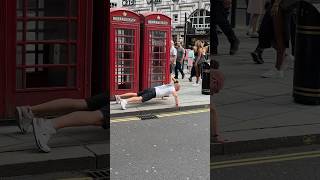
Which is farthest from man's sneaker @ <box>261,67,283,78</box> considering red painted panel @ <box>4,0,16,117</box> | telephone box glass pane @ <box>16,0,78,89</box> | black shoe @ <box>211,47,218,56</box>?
red painted panel @ <box>4,0,16,117</box>

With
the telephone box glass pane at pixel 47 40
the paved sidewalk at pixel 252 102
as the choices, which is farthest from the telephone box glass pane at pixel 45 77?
the paved sidewalk at pixel 252 102

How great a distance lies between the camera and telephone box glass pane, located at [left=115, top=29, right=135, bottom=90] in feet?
3.20

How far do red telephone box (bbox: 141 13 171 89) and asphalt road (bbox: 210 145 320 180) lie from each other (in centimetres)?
90

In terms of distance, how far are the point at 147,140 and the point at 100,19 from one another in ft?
0.95

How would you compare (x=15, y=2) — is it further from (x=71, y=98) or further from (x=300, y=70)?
(x=300, y=70)

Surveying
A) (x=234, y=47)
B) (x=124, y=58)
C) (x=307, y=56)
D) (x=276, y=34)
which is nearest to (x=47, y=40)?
(x=124, y=58)

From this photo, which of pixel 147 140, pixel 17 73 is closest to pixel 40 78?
pixel 17 73

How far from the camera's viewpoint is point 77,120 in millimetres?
1177

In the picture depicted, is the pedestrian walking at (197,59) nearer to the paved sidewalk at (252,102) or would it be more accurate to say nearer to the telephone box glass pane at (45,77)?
the paved sidewalk at (252,102)

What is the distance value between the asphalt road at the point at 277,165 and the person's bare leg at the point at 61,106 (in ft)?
2.53

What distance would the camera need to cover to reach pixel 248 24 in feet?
3.77

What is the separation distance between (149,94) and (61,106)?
32 cm

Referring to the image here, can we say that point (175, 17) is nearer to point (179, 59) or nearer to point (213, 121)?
point (179, 59)

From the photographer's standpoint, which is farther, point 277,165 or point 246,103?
point 277,165
